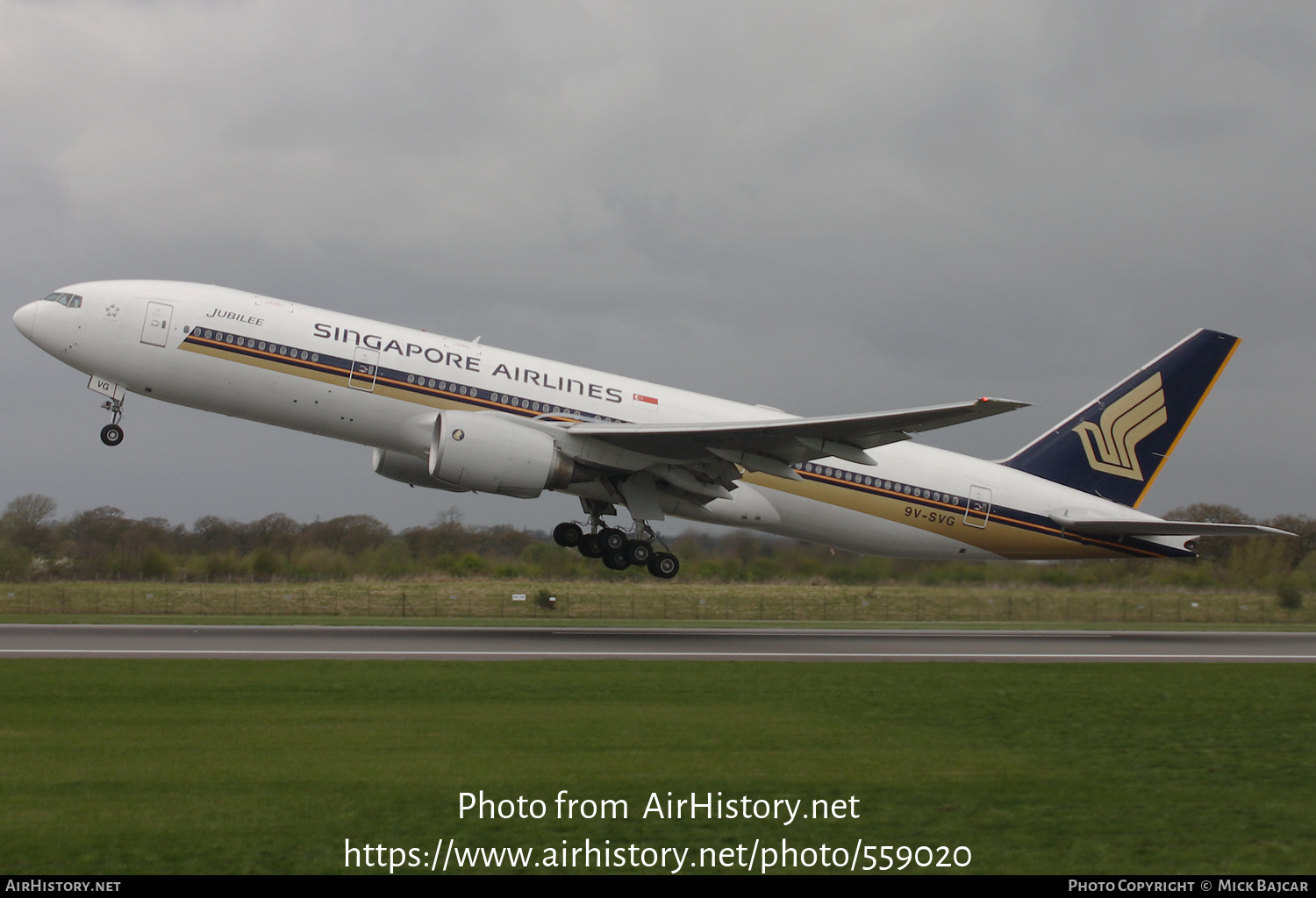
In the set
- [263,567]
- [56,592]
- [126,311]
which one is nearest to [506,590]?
[263,567]

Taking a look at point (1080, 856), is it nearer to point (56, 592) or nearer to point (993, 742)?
point (993, 742)

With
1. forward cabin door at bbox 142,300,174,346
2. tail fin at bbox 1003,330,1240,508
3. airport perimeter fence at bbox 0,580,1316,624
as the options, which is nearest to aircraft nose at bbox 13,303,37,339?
forward cabin door at bbox 142,300,174,346

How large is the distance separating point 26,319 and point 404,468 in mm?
9506

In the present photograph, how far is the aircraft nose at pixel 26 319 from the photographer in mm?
25125

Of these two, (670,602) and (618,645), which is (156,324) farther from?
(670,602)

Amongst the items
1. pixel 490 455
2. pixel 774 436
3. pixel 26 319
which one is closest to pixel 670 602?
pixel 774 436

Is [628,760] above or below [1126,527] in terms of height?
below

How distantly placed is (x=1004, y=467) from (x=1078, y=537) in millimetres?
3004

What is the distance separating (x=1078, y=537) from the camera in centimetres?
3291

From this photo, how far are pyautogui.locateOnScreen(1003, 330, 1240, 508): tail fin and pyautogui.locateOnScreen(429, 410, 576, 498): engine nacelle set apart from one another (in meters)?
16.0

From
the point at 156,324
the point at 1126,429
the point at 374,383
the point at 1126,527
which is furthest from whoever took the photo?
the point at 1126,429

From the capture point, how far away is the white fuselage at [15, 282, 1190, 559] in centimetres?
2508

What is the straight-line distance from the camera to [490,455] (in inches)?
990

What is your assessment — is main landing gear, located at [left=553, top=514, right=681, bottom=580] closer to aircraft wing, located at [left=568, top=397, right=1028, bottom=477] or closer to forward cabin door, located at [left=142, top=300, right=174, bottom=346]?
aircraft wing, located at [left=568, top=397, right=1028, bottom=477]
